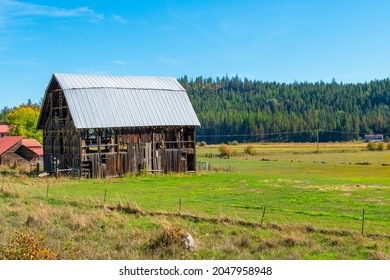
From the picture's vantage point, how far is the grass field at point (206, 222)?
53.5 ft

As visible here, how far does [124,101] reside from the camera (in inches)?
1833

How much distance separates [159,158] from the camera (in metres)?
46.8

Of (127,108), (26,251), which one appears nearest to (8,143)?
(127,108)

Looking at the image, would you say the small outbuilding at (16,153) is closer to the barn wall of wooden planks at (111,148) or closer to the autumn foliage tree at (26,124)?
the autumn foliage tree at (26,124)

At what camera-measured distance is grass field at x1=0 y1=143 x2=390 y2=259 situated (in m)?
16.3

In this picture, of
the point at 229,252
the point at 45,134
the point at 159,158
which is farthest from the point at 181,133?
the point at 229,252

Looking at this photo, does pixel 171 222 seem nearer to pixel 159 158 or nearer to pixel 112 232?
pixel 112 232

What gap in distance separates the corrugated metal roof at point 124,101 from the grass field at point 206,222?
9.30 m

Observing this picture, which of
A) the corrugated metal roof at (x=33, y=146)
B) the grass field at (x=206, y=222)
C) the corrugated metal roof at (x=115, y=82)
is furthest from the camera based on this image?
the corrugated metal roof at (x=33, y=146)

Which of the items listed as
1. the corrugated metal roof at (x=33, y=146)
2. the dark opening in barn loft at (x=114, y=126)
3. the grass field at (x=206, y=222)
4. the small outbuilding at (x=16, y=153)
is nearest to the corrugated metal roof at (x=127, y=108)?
the dark opening in barn loft at (x=114, y=126)

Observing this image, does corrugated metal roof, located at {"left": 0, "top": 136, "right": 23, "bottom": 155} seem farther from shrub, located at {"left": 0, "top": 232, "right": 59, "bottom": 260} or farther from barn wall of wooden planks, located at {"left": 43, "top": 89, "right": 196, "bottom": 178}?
shrub, located at {"left": 0, "top": 232, "right": 59, "bottom": 260}

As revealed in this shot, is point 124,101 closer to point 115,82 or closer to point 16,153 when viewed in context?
point 115,82

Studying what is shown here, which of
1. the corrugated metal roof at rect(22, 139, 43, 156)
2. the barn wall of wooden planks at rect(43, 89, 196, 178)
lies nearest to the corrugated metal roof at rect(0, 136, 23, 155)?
the corrugated metal roof at rect(22, 139, 43, 156)

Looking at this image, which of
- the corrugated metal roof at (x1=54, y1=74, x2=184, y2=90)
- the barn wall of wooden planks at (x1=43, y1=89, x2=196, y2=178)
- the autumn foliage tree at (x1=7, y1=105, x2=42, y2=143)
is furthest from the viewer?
the autumn foliage tree at (x1=7, y1=105, x2=42, y2=143)
